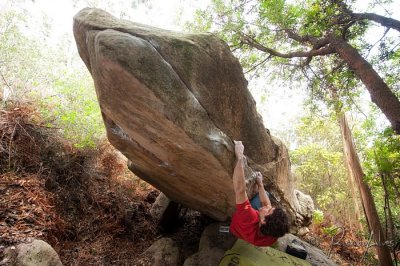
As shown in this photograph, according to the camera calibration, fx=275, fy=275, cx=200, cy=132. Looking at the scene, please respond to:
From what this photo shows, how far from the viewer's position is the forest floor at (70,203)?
5785 mm

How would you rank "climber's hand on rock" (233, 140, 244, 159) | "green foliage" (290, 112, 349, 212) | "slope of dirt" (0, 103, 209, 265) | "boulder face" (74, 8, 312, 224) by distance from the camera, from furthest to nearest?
"green foliage" (290, 112, 349, 212), "slope of dirt" (0, 103, 209, 265), "climber's hand on rock" (233, 140, 244, 159), "boulder face" (74, 8, 312, 224)

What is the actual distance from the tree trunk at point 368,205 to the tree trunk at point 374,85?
5.05 m

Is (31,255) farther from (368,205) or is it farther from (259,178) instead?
(368,205)

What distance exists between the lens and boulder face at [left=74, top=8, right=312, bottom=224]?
380 cm

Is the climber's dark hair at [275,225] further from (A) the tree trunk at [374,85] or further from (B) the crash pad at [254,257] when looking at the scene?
(A) the tree trunk at [374,85]

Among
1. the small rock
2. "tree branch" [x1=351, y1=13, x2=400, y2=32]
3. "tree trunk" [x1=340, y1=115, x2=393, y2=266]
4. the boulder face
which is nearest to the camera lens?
the boulder face

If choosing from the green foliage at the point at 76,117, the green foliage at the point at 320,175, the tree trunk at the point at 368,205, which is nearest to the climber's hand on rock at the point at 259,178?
the green foliage at the point at 76,117

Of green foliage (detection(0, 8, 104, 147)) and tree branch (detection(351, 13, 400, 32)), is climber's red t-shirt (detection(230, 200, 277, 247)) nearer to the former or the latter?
green foliage (detection(0, 8, 104, 147))

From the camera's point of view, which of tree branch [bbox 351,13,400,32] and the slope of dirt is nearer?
the slope of dirt

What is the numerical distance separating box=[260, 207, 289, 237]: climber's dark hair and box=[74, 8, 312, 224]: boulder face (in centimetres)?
101

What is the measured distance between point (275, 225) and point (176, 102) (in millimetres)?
2507

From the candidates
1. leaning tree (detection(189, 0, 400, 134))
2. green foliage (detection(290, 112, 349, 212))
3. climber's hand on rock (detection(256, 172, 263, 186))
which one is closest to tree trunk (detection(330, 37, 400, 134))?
leaning tree (detection(189, 0, 400, 134))

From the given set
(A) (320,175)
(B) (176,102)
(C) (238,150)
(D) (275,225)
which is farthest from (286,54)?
(A) (320,175)

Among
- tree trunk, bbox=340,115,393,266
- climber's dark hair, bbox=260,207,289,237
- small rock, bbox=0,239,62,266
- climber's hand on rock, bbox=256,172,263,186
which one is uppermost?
tree trunk, bbox=340,115,393,266
